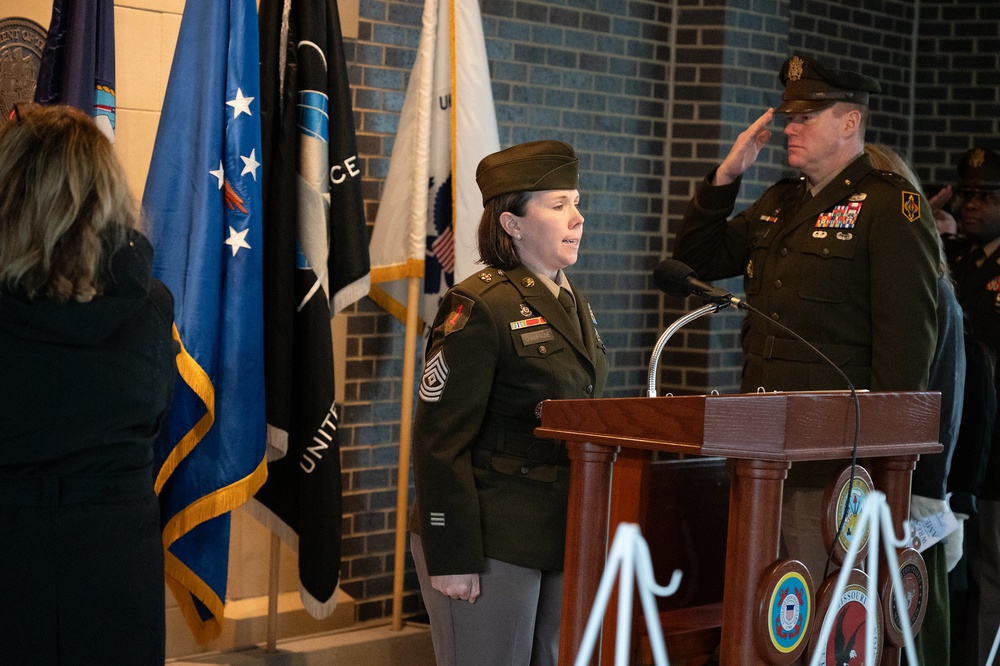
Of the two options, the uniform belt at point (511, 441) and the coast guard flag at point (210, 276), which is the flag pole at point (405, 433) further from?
the uniform belt at point (511, 441)

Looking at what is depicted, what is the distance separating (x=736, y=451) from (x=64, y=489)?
3.74ft

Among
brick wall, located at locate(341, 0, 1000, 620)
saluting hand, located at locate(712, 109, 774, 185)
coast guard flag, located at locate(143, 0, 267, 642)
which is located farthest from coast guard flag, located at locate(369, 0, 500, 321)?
saluting hand, located at locate(712, 109, 774, 185)

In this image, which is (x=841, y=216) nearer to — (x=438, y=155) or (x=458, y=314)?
(x=458, y=314)

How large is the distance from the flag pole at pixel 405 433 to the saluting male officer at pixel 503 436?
139cm

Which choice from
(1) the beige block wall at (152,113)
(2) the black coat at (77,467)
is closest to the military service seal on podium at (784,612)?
(2) the black coat at (77,467)

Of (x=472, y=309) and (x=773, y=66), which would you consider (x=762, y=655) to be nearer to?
(x=472, y=309)

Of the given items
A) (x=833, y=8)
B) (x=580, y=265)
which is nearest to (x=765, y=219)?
(x=580, y=265)

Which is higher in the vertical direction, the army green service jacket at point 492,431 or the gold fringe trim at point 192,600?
the army green service jacket at point 492,431

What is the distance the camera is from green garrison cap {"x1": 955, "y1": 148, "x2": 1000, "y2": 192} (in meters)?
4.50

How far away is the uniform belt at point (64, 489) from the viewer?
2.09 metres

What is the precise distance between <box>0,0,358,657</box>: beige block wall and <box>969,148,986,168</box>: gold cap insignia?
2.85 m

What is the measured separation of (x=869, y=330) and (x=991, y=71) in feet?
12.0

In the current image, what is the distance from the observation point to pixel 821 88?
3.25m

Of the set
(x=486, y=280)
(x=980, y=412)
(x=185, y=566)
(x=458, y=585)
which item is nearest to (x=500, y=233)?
(x=486, y=280)
